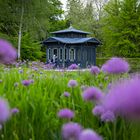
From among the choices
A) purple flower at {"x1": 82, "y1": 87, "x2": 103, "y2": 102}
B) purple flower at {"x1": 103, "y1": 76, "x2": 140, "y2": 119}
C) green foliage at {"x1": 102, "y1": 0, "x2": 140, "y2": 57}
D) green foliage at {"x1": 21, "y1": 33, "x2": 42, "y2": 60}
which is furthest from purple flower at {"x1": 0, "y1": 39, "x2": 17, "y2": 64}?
green foliage at {"x1": 102, "y1": 0, "x2": 140, "y2": 57}

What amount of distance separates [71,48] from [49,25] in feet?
14.2

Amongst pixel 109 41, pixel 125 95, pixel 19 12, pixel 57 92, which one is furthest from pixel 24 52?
pixel 125 95

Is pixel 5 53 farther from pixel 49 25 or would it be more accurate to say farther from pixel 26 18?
pixel 49 25

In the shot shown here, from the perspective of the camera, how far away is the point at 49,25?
103 ft

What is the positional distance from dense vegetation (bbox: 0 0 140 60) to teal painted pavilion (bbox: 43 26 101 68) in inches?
80.9

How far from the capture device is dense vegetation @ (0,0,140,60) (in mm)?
28062

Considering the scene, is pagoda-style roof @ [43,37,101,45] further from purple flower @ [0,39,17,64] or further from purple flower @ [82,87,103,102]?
purple flower @ [0,39,17,64]

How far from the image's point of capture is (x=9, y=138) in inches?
87.7

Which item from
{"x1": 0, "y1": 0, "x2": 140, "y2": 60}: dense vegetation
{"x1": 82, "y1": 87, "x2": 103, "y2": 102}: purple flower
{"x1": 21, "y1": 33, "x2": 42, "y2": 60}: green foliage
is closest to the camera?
{"x1": 82, "y1": 87, "x2": 103, "y2": 102}: purple flower

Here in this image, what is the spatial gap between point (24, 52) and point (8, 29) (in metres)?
2.48

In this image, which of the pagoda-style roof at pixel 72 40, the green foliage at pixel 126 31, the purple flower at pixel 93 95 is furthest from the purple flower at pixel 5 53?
the green foliage at pixel 126 31

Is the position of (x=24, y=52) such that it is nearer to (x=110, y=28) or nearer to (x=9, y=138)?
(x=110, y=28)

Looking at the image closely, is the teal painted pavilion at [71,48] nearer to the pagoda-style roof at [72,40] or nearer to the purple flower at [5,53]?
the pagoda-style roof at [72,40]

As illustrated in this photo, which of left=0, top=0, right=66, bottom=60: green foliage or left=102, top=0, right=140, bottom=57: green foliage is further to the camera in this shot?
left=102, top=0, right=140, bottom=57: green foliage
